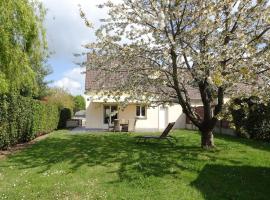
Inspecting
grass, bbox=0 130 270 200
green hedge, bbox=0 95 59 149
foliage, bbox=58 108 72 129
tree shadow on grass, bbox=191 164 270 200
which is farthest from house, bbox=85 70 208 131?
tree shadow on grass, bbox=191 164 270 200

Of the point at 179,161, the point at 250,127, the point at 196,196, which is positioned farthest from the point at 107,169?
the point at 250,127

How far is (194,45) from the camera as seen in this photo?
14.4 meters

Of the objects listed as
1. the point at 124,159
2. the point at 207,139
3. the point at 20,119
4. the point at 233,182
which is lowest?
the point at 233,182

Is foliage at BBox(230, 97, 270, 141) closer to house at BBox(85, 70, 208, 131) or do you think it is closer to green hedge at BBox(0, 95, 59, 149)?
green hedge at BBox(0, 95, 59, 149)

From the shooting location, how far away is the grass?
8.89m

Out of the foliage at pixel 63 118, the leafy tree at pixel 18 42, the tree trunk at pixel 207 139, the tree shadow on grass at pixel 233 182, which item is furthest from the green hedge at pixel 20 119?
the foliage at pixel 63 118

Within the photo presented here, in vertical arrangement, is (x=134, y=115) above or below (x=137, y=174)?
above

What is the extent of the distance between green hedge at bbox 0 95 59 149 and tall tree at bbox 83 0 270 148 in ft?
14.2

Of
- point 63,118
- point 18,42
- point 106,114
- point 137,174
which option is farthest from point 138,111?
point 137,174

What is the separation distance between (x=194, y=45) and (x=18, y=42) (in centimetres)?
701

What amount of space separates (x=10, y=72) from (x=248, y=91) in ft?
30.5

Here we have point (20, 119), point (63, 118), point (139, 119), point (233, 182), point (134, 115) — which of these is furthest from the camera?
point (63, 118)

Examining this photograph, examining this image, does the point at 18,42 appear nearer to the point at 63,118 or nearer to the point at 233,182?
the point at 233,182

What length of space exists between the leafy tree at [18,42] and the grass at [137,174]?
301 cm
